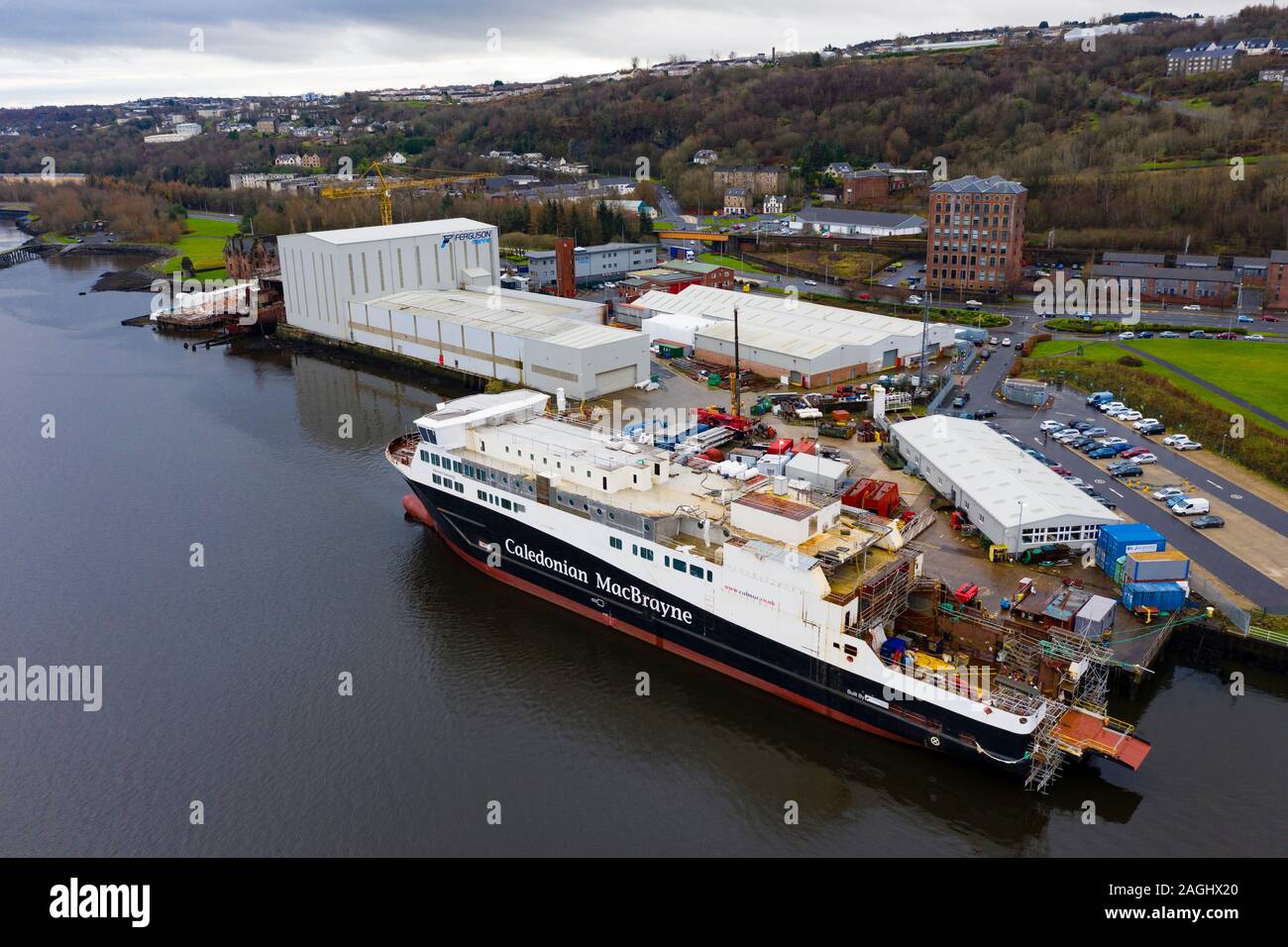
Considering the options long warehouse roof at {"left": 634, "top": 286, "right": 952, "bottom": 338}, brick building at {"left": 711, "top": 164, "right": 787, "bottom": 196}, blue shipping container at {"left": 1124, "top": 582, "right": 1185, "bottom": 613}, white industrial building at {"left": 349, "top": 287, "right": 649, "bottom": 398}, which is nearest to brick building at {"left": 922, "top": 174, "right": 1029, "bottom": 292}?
long warehouse roof at {"left": 634, "top": 286, "right": 952, "bottom": 338}

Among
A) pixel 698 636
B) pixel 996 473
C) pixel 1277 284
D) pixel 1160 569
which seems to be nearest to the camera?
pixel 698 636

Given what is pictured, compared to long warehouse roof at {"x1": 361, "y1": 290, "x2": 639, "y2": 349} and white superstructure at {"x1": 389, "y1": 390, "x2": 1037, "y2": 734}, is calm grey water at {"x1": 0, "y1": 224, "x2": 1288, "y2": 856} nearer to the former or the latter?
white superstructure at {"x1": 389, "y1": 390, "x2": 1037, "y2": 734}

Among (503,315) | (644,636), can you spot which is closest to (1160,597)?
(644,636)

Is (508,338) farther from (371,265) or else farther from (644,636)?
(644,636)
